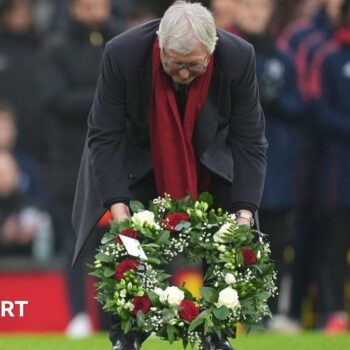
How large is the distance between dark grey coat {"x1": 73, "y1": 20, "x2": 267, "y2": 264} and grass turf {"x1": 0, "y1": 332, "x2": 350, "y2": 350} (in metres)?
1.62

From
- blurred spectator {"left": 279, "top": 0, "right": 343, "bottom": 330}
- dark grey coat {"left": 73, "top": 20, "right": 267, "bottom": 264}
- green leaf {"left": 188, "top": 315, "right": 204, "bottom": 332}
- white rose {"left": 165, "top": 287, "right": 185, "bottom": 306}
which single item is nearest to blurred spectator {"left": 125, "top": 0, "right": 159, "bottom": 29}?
blurred spectator {"left": 279, "top": 0, "right": 343, "bottom": 330}

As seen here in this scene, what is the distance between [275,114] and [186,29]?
4991 mm

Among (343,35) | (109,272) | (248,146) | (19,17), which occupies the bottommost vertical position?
(109,272)

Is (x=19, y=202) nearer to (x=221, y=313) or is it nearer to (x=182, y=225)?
(x=182, y=225)

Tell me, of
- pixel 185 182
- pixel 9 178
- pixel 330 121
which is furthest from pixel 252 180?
pixel 9 178

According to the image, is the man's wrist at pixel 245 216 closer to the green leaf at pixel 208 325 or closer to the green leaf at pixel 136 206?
the green leaf at pixel 136 206

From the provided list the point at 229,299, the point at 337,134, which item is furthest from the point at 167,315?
the point at 337,134

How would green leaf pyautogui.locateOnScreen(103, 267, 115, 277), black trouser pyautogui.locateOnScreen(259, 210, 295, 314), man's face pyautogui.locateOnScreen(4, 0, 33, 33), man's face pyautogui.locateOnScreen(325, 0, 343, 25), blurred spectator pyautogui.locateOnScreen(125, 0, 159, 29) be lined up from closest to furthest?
1. green leaf pyautogui.locateOnScreen(103, 267, 115, 277)
2. black trouser pyautogui.locateOnScreen(259, 210, 295, 314)
3. man's face pyautogui.locateOnScreen(325, 0, 343, 25)
4. blurred spectator pyautogui.locateOnScreen(125, 0, 159, 29)
5. man's face pyautogui.locateOnScreen(4, 0, 33, 33)

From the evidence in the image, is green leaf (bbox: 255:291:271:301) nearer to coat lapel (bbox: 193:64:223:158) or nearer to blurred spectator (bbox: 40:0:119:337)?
coat lapel (bbox: 193:64:223:158)

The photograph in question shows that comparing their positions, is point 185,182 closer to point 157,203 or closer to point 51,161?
point 157,203

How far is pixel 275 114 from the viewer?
13133mm

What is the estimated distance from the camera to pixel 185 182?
28.8 ft

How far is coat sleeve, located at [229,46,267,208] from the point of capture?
28.9 ft

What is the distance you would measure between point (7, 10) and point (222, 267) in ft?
20.7
